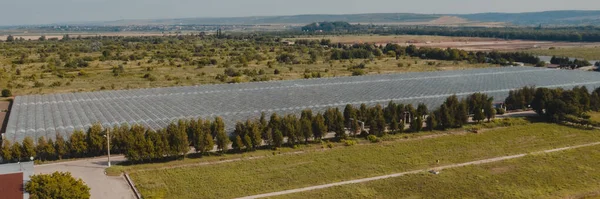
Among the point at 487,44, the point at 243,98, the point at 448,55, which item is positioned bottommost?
the point at 243,98

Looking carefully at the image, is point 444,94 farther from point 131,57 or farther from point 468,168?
point 131,57

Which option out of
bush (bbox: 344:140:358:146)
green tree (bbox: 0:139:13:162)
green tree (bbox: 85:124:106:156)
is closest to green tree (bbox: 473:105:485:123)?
bush (bbox: 344:140:358:146)

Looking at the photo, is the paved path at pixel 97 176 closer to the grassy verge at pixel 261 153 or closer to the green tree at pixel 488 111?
the grassy verge at pixel 261 153

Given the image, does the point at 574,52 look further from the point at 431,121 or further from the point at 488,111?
the point at 431,121

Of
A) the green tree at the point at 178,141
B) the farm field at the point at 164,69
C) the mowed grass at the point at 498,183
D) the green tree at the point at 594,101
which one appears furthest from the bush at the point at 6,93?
the green tree at the point at 594,101

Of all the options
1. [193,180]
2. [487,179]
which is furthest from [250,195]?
[487,179]

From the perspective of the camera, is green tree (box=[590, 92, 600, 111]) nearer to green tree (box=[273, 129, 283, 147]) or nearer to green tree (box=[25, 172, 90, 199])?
green tree (box=[273, 129, 283, 147])

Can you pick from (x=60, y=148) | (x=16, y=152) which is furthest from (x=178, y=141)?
(x=16, y=152)
